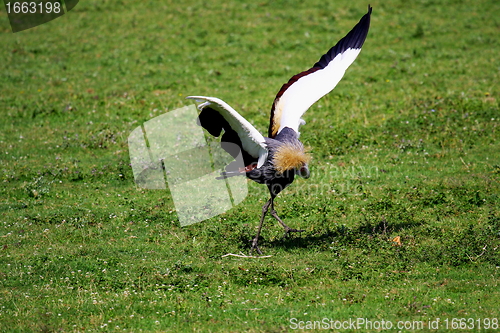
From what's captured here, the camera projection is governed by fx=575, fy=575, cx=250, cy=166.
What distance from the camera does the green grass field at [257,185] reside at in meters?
6.34

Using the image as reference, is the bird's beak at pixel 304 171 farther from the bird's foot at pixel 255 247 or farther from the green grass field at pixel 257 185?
the bird's foot at pixel 255 247

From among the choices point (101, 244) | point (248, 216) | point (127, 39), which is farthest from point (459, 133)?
point (127, 39)

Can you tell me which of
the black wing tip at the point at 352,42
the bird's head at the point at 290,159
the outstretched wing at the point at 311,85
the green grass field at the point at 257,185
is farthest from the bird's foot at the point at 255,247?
the black wing tip at the point at 352,42

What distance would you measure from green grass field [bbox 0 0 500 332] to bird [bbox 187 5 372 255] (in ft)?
3.20

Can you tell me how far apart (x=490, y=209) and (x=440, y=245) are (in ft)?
5.25

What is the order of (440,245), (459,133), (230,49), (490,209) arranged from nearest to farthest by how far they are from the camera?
(440,245) < (490,209) < (459,133) < (230,49)

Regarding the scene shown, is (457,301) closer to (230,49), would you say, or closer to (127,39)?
(230,49)

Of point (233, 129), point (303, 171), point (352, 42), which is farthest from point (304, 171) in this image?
point (352, 42)

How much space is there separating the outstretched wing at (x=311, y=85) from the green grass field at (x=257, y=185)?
4.97ft

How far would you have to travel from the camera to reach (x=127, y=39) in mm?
18609

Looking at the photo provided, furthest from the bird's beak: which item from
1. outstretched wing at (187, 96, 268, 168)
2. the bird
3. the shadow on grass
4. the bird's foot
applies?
the bird's foot

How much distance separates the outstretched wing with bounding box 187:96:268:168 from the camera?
7.17 m

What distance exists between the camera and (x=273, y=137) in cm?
880

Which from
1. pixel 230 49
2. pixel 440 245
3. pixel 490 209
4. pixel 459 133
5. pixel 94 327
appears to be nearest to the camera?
pixel 94 327
